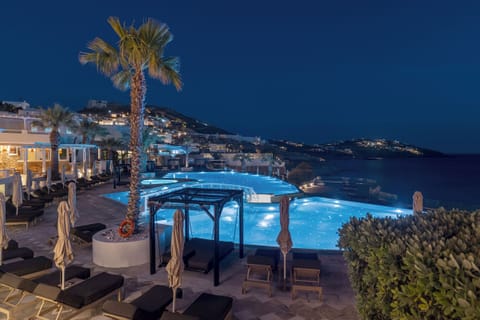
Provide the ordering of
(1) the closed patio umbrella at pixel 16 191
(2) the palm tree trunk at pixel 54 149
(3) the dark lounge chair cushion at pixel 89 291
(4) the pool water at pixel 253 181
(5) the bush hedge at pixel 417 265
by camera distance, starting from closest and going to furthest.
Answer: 1. (5) the bush hedge at pixel 417 265
2. (3) the dark lounge chair cushion at pixel 89 291
3. (1) the closed patio umbrella at pixel 16 191
4. (4) the pool water at pixel 253 181
5. (2) the palm tree trunk at pixel 54 149

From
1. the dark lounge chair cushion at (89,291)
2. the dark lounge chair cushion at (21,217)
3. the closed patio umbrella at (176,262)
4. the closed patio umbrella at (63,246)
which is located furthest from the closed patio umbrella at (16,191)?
the closed patio umbrella at (176,262)

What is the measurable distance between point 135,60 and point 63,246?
15.1 ft

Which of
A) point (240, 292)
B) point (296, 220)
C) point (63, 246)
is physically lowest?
point (296, 220)

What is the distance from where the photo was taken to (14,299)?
16.4 ft

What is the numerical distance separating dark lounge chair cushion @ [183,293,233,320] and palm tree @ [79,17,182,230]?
3.56 metres

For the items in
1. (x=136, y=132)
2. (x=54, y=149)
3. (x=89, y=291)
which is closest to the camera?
(x=89, y=291)

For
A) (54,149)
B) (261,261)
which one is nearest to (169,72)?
(261,261)

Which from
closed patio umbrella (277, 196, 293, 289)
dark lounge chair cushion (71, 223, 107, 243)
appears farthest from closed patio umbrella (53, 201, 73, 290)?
closed patio umbrella (277, 196, 293, 289)

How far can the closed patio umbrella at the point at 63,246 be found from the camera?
4786 millimetres

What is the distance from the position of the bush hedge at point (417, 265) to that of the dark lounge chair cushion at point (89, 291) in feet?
12.8

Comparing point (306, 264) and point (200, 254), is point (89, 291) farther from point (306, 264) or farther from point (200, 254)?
point (306, 264)

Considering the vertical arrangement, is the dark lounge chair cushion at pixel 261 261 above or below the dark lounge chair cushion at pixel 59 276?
above

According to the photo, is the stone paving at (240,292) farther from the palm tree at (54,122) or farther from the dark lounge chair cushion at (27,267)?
the palm tree at (54,122)

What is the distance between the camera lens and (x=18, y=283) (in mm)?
4500
